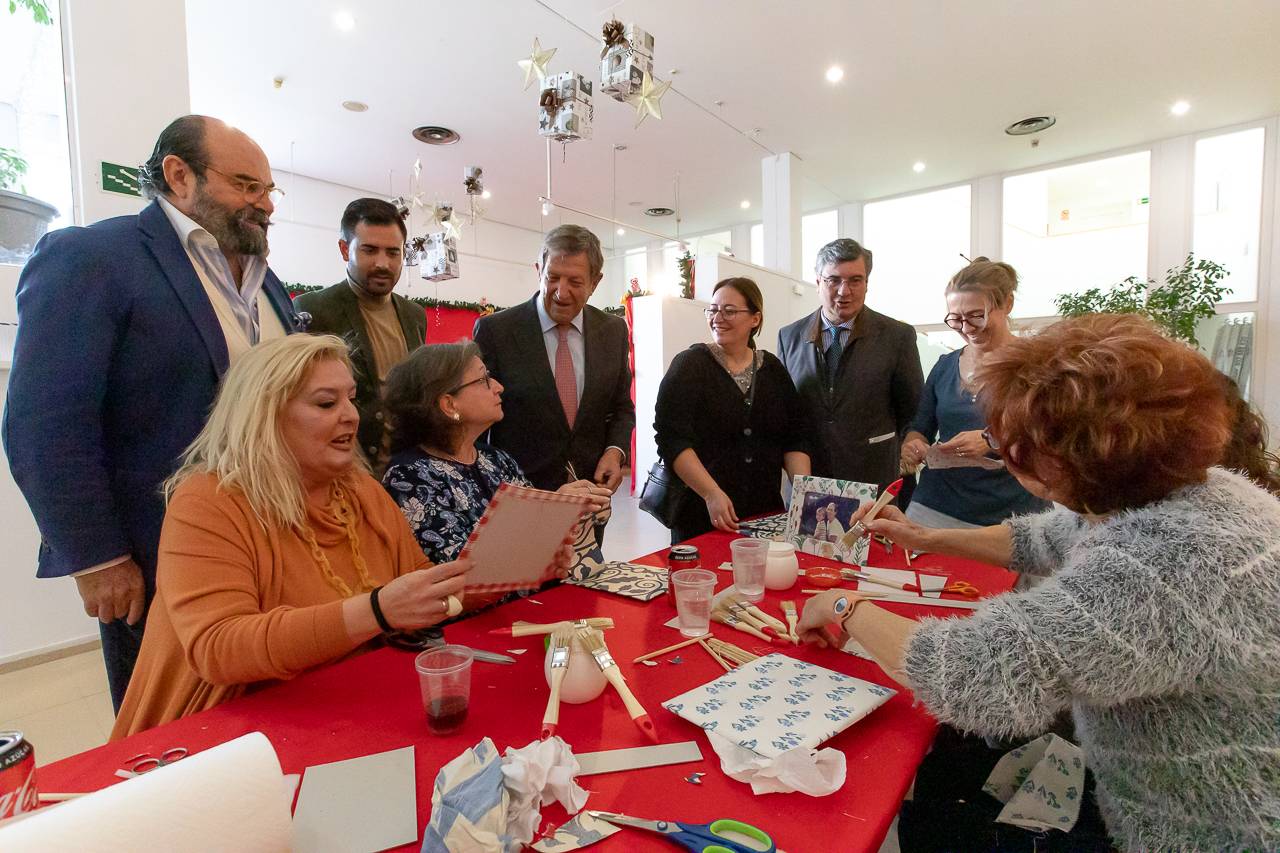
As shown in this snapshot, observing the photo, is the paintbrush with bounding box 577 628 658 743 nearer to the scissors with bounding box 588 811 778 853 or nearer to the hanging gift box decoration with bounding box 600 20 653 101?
the scissors with bounding box 588 811 778 853

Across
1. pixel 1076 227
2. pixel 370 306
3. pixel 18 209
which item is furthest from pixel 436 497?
pixel 1076 227

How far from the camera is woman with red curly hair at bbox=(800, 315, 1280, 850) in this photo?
2.70 ft

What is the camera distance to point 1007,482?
7.29ft

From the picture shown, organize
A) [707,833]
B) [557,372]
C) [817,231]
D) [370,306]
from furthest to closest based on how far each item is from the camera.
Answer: [817,231]
[370,306]
[557,372]
[707,833]

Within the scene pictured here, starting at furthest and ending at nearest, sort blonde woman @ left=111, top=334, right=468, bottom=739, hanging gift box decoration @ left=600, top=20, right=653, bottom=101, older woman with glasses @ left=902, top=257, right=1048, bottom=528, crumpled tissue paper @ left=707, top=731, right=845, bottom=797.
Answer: hanging gift box decoration @ left=600, top=20, right=653, bottom=101, older woman with glasses @ left=902, top=257, right=1048, bottom=528, blonde woman @ left=111, top=334, right=468, bottom=739, crumpled tissue paper @ left=707, top=731, right=845, bottom=797

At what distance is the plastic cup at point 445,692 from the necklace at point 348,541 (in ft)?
1.46

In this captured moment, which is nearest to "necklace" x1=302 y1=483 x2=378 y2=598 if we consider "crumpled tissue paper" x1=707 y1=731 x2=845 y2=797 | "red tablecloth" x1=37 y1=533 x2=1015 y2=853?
"red tablecloth" x1=37 y1=533 x2=1015 y2=853

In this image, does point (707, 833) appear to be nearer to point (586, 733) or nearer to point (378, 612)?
point (586, 733)

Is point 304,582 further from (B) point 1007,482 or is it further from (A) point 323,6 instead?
(A) point 323,6

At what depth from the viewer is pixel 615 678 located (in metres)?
1.02

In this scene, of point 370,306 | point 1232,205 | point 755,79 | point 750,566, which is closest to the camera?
point 750,566

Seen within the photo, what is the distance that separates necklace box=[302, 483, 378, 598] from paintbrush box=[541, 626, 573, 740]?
1.66 ft

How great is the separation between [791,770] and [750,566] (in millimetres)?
703

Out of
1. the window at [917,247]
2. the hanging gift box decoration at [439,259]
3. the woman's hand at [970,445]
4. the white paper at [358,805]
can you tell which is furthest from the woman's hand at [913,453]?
the window at [917,247]
